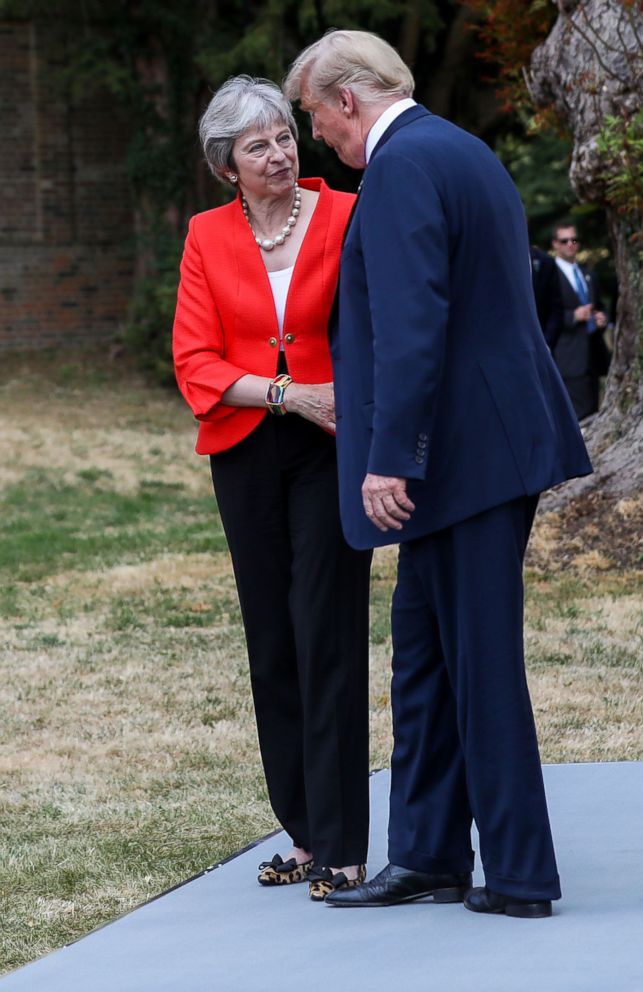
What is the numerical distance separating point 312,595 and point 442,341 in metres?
0.83

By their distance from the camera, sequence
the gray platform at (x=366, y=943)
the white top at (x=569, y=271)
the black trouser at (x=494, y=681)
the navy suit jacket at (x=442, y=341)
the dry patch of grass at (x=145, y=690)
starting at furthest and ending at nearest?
the white top at (x=569, y=271) → the dry patch of grass at (x=145, y=690) → the black trouser at (x=494, y=681) → the navy suit jacket at (x=442, y=341) → the gray platform at (x=366, y=943)

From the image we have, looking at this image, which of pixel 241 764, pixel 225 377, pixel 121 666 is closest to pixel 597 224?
pixel 121 666

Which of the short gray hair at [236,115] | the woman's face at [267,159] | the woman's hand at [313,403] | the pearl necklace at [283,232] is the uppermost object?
the short gray hair at [236,115]

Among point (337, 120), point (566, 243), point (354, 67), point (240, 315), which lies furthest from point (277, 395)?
point (566, 243)

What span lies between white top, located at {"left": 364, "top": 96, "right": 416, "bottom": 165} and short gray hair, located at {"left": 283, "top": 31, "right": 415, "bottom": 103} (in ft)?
0.08

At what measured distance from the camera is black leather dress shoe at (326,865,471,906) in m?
3.47

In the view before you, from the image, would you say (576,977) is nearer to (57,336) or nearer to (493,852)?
(493,852)

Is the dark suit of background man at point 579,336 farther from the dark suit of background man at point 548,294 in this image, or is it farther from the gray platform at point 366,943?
the gray platform at point 366,943

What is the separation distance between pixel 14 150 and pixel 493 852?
18156 millimetres

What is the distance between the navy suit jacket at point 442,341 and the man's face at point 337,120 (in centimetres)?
8

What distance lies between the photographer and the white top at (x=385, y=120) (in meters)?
3.26

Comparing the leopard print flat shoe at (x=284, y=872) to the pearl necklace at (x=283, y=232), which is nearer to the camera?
the pearl necklace at (x=283, y=232)

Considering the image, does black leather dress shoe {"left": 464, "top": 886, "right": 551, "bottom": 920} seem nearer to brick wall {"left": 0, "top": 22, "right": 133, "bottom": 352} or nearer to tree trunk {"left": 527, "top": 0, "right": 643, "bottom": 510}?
tree trunk {"left": 527, "top": 0, "right": 643, "bottom": 510}

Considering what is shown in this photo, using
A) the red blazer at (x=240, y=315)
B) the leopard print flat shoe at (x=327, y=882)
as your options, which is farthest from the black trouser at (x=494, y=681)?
the red blazer at (x=240, y=315)
